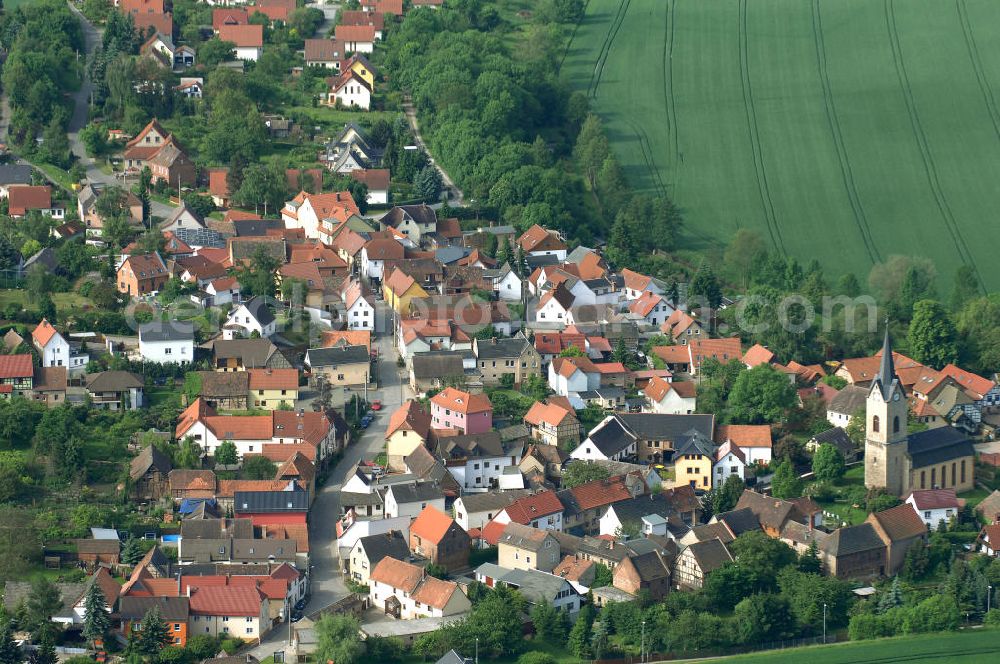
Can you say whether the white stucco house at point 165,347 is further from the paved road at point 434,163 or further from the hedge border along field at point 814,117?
the hedge border along field at point 814,117

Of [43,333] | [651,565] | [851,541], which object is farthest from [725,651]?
[43,333]

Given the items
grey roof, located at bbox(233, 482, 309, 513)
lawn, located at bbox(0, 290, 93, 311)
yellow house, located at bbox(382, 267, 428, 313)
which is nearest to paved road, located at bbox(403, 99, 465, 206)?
yellow house, located at bbox(382, 267, 428, 313)

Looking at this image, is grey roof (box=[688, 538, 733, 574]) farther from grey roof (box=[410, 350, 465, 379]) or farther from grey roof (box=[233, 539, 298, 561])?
grey roof (box=[410, 350, 465, 379])

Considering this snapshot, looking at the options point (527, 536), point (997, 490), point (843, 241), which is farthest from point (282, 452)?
point (843, 241)

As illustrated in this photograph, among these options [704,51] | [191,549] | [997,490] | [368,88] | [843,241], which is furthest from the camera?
[704,51]

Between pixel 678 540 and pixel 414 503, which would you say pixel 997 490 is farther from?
pixel 414 503

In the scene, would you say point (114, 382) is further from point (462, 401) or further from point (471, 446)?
point (471, 446)
